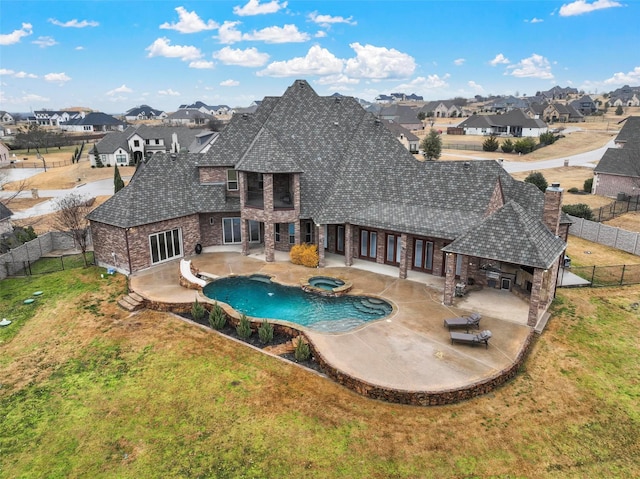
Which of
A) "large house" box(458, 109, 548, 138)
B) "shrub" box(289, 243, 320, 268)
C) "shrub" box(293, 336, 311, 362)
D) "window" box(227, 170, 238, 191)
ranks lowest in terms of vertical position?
"shrub" box(293, 336, 311, 362)

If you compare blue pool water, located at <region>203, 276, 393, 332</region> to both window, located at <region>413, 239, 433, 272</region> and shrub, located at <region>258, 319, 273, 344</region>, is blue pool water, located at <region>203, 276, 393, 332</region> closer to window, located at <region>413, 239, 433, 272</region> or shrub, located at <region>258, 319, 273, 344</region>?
shrub, located at <region>258, 319, 273, 344</region>

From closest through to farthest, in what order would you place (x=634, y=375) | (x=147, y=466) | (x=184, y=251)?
(x=147, y=466) → (x=634, y=375) → (x=184, y=251)

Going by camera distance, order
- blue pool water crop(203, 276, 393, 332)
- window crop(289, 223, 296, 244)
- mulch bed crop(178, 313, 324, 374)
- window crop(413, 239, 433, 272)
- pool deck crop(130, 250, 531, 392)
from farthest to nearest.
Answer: window crop(289, 223, 296, 244) → window crop(413, 239, 433, 272) → blue pool water crop(203, 276, 393, 332) → mulch bed crop(178, 313, 324, 374) → pool deck crop(130, 250, 531, 392)

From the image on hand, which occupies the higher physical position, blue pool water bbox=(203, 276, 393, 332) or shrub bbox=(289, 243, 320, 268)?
shrub bbox=(289, 243, 320, 268)

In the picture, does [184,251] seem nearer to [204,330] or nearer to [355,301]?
[204,330]

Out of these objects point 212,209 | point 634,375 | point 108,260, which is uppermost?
point 212,209

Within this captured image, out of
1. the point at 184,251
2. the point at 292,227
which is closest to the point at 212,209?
the point at 184,251

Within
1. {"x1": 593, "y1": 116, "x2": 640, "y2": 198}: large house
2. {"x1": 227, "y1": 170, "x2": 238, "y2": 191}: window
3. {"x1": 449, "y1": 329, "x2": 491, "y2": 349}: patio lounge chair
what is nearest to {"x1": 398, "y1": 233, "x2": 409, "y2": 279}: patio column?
{"x1": 449, "y1": 329, "x2": 491, "y2": 349}: patio lounge chair

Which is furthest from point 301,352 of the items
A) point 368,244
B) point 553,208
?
point 553,208
